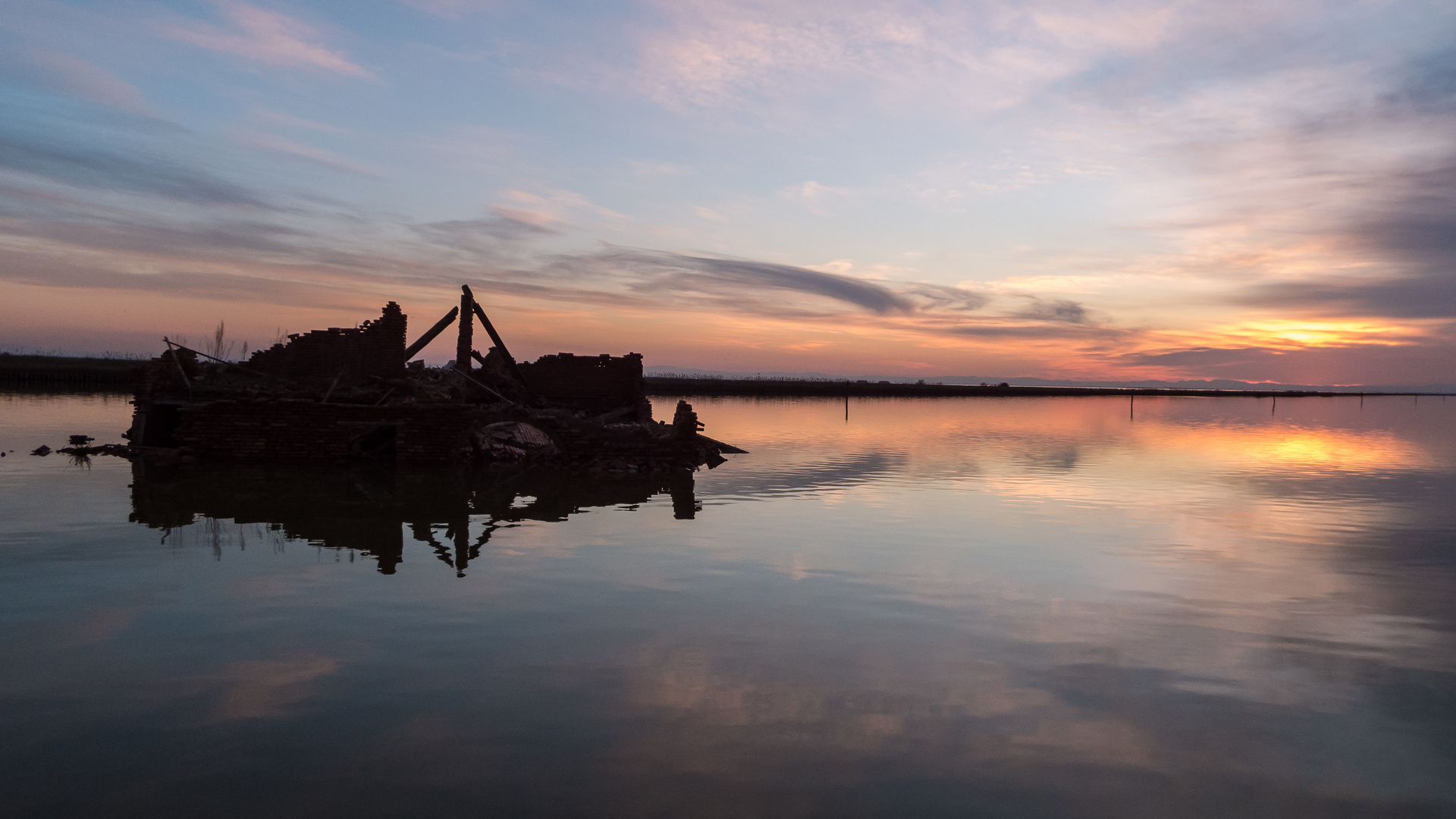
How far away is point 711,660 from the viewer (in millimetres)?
5812

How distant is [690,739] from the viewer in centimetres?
448

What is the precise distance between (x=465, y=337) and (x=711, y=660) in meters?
21.5

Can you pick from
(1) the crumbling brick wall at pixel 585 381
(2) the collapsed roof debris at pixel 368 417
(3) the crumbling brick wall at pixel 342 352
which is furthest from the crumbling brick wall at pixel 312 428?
(1) the crumbling brick wall at pixel 585 381

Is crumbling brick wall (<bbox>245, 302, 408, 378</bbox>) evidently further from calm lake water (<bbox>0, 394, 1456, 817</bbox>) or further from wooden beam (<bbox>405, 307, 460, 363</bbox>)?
calm lake water (<bbox>0, 394, 1456, 817</bbox>)

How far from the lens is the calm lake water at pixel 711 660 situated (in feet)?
13.1

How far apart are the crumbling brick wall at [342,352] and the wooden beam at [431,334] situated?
13.6 inches

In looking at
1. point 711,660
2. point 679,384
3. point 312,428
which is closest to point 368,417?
point 312,428

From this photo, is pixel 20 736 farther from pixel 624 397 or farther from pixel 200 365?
pixel 624 397

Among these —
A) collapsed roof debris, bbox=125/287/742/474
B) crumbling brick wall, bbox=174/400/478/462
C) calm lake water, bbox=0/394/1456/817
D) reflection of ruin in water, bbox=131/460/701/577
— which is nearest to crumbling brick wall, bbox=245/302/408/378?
collapsed roof debris, bbox=125/287/742/474

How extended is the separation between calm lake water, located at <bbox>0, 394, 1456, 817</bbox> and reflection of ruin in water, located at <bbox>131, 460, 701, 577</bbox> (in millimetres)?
146

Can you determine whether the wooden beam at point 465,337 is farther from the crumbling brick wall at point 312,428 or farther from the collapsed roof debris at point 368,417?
the crumbling brick wall at point 312,428

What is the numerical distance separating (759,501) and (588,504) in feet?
9.84

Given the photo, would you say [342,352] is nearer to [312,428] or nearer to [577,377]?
[312,428]

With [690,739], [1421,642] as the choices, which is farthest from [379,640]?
[1421,642]
